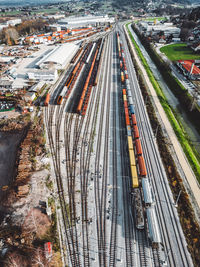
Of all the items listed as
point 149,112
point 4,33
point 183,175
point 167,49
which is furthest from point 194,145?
point 4,33

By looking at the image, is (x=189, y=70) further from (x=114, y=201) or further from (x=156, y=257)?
(x=156, y=257)

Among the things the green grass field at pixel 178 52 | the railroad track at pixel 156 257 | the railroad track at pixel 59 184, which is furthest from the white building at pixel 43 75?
the railroad track at pixel 156 257

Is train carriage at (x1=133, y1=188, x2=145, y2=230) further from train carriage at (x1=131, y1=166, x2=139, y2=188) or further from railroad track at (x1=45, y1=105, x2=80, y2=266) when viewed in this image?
railroad track at (x1=45, y1=105, x2=80, y2=266)

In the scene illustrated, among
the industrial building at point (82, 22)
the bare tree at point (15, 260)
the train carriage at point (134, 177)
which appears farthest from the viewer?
the industrial building at point (82, 22)

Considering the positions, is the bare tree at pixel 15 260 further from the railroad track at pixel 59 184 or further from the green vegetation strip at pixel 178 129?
the green vegetation strip at pixel 178 129

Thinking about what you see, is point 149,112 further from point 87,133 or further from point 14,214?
point 14,214
